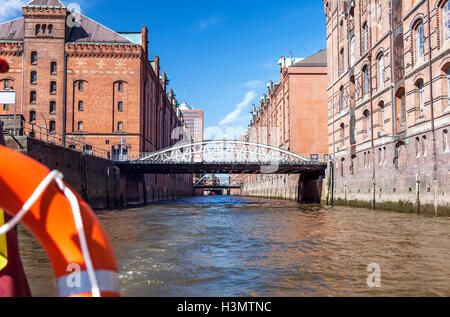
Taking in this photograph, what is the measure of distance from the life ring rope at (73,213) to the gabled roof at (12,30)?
132 ft

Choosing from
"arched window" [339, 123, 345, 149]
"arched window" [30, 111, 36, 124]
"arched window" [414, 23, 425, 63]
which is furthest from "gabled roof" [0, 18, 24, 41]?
"arched window" [414, 23, 425, 63]

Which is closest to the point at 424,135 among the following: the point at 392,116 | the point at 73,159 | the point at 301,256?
the point at 392,116

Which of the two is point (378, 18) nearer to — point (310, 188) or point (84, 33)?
point (310, 188)

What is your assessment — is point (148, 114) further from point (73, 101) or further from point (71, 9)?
point (71, 9)

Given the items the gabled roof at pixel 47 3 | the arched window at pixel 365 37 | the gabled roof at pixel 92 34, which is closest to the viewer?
the arched window at pixel 365 37

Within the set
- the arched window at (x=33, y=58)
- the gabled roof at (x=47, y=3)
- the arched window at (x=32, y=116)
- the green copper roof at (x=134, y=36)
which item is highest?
the gabled roof at (x=47, y=3)

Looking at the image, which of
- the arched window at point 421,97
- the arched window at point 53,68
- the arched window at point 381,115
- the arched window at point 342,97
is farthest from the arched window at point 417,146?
the arched window at point 53,68

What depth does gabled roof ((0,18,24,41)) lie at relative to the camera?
36.6 meters

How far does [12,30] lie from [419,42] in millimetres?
36075

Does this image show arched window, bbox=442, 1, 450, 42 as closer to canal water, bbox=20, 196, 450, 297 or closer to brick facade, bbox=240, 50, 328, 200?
canal water, bbox=20, 196, 450, 297

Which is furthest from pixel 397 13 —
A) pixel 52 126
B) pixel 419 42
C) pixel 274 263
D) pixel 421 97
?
pixel 52 126

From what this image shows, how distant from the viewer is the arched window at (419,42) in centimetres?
1794

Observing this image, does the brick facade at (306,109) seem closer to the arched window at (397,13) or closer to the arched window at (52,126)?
the arched window at (397,13)
